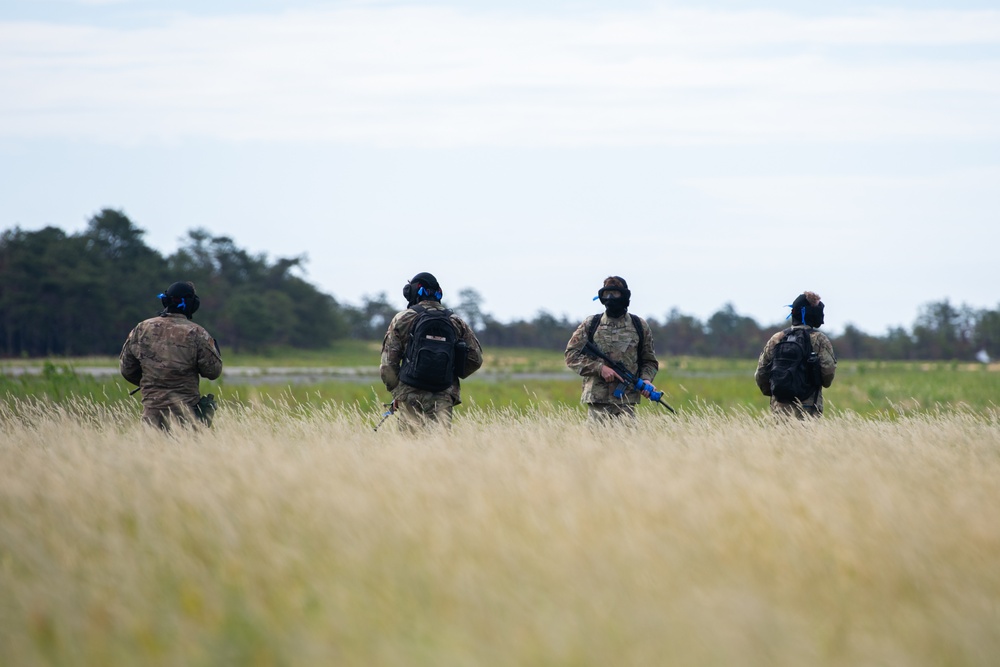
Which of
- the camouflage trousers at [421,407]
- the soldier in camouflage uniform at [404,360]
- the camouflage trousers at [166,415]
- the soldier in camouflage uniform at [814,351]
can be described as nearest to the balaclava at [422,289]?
the soldier in camouflage uniform at [404,360]

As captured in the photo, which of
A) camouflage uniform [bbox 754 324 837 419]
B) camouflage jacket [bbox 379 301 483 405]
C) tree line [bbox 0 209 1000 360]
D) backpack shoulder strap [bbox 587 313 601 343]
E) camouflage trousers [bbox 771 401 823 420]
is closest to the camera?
camouflage jacket [bbox 379 301 483 405]

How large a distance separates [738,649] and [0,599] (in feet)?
10.5

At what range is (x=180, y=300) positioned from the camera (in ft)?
30.5

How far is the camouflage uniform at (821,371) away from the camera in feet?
31.1

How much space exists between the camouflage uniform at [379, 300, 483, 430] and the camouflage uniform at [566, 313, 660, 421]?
A: 42.8 inches

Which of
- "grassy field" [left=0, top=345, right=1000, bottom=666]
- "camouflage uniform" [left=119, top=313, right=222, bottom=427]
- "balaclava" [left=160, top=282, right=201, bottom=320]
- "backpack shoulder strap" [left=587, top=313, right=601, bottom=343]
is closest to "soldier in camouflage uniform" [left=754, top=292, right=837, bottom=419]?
"backpack shoulder strap" [left=587, top=313, right=601, bottom=343]

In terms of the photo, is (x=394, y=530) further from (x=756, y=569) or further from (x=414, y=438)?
(x=414, y=438)

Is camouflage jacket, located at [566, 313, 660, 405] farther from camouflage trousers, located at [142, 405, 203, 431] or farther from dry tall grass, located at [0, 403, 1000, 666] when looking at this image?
camouflage trousers, located at [142, 405, 203, 431]

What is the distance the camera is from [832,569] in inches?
197

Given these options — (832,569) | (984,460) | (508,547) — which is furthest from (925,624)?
(984,460)

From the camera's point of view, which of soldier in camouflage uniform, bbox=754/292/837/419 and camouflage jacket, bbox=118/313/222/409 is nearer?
camouflage jacket, bbox=118/313/222/409

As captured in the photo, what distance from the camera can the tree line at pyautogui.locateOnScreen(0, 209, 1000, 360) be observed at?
57188 mm

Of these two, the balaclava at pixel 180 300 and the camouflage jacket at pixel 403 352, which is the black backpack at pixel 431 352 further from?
the balaclava at pixel 180 300

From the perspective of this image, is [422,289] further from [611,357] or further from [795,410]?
[795,410]
